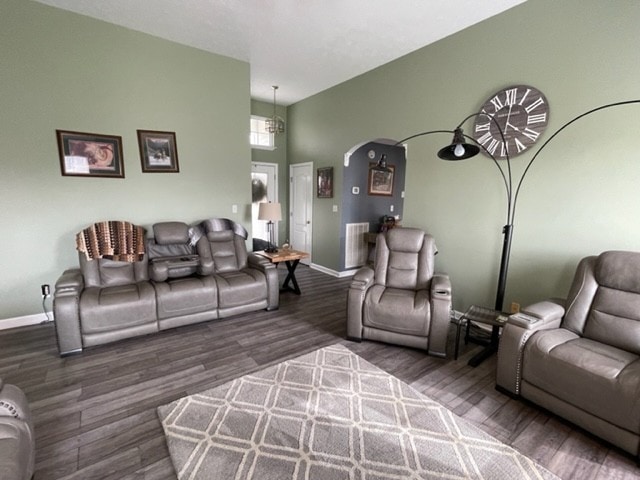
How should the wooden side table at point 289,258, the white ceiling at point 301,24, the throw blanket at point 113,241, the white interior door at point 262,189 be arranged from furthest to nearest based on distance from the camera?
1. the white interior door at point 262,189
2. the wooden side table at point 289,258
3. the throw blanket at point 113,241
4. the white ceiling at point 301,24

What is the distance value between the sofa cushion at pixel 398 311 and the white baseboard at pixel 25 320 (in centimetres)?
361

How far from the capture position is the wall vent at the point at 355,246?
5.54 m

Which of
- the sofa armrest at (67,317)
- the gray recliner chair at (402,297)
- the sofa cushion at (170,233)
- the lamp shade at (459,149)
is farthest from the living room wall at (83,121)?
the lamp shade at (459,149)

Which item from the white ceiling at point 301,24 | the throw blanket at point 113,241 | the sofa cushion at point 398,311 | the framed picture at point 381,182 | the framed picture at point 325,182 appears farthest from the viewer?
the framed picture at point 381,182

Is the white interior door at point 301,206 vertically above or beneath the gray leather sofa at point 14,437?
above

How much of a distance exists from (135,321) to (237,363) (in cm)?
117

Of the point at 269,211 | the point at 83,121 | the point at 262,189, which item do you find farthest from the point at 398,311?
the point at 262,189

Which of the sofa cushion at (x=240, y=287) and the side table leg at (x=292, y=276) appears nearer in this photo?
the sofa cushion at (x=240, y=287)

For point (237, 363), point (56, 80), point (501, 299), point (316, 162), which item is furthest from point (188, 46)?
point (501, 299)

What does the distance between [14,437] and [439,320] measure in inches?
110

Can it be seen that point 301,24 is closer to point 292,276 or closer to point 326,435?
point 292,276

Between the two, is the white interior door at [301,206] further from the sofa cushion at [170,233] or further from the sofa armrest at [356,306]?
the sofa armrest at [356,306]

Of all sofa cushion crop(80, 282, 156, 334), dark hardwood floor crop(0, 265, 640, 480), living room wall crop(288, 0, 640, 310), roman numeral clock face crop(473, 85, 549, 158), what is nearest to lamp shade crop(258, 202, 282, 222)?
dark hardwood floor crop(0, 265, 640, 480)

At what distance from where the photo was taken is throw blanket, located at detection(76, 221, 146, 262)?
10.5ft
